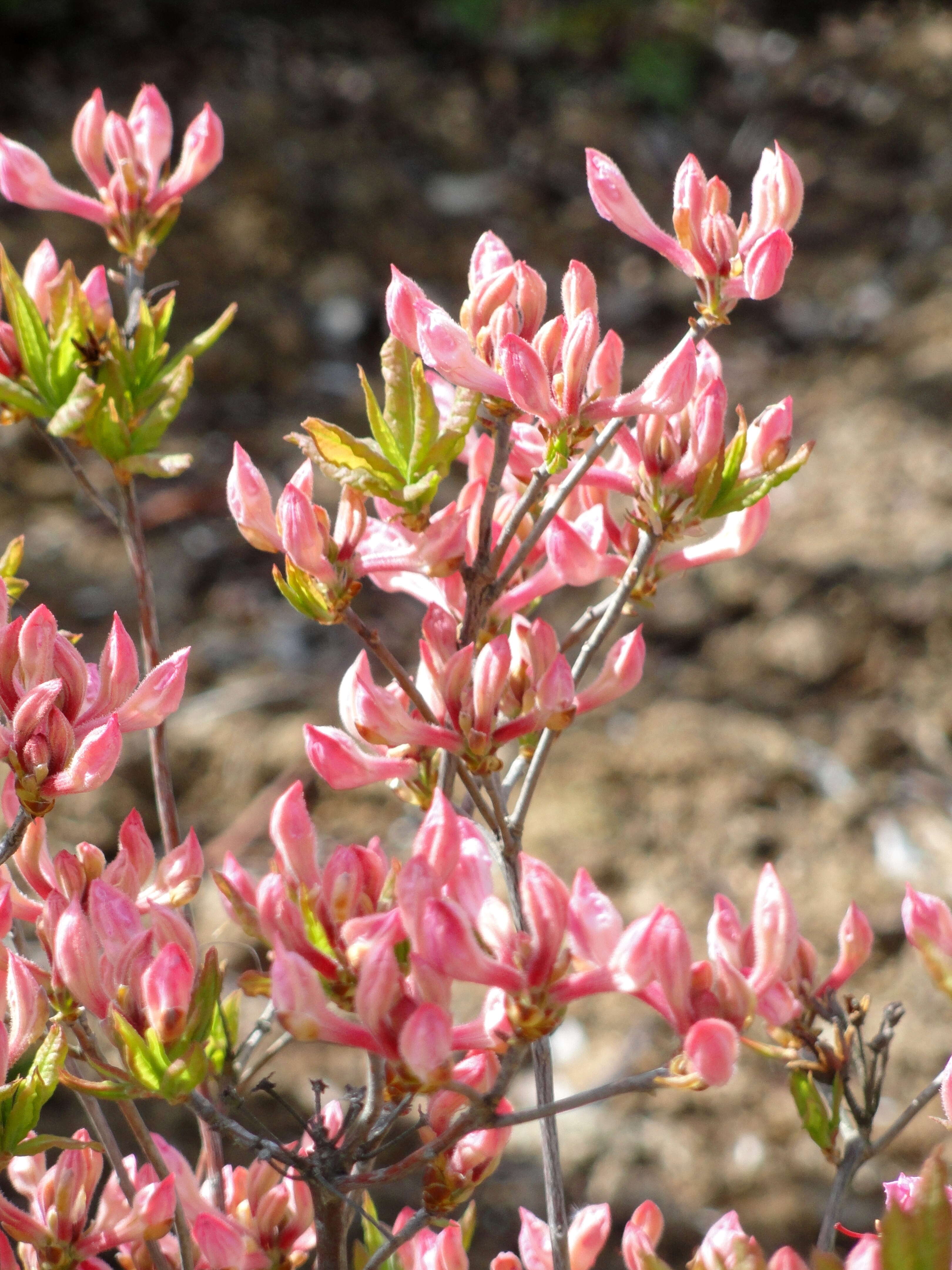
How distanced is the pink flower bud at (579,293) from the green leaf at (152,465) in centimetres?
25

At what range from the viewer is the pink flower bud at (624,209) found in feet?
2.00

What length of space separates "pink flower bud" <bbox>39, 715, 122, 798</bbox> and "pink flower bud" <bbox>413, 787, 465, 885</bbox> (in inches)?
5.4

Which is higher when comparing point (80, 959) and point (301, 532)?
point (301, 532)

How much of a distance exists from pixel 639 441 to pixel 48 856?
1.19ft

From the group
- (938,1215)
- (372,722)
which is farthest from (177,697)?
(938,1215)

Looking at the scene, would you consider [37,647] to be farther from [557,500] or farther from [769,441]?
[769,441]

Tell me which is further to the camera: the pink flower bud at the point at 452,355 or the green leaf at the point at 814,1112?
the green leaf at the point at 814,1112

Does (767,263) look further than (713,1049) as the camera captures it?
Yes

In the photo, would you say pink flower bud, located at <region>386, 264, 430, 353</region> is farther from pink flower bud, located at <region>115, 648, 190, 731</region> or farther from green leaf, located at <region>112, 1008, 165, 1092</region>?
green leaf, located at <region>112, 1008, 165, 1092</region>

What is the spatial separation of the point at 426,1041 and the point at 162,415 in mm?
439

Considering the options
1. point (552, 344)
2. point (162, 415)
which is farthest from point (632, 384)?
point (552, 344)

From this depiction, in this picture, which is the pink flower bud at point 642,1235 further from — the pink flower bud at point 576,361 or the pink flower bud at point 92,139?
the pink flower bud at point 92,139

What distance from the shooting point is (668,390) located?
56cm

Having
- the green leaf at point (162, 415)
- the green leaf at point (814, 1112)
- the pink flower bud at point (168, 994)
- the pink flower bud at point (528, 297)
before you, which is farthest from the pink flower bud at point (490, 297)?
the green leaf at point (814, 1112)
